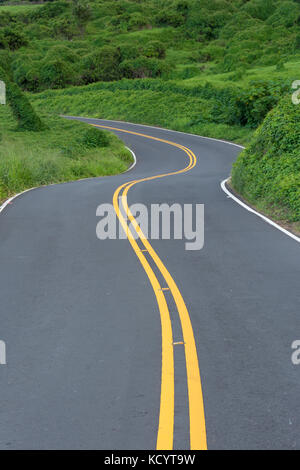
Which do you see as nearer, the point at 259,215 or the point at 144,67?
the point at 259,215

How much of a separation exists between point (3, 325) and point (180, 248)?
17.5 ft

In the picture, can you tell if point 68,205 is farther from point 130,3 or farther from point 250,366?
point 130,3

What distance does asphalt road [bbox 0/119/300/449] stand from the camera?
5297mm

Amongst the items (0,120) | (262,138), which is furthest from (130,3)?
(262,138)

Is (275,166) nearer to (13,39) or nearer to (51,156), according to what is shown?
(51,156)

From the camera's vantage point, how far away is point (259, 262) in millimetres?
11031

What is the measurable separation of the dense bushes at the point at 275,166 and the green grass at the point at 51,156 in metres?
9.11

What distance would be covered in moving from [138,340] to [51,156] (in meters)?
26.2
